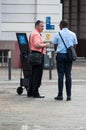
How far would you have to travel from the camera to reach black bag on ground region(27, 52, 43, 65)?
14734 millimetres

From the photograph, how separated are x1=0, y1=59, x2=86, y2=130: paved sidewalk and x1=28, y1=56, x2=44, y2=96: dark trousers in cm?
28

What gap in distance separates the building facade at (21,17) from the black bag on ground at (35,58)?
12.2 metres

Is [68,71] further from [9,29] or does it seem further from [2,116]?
[9,29]

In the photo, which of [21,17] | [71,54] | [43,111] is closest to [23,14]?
[21,17]

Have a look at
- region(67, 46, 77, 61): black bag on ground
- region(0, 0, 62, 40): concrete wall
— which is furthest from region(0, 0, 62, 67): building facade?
Answer: region(67, 46, 77, 61): black bag on ground

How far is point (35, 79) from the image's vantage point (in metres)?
15.0

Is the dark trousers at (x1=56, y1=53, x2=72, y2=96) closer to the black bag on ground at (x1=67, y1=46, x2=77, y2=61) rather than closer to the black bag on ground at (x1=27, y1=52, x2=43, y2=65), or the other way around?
the black bag on ground at (x1=67, y1=46, x2=77, y2=61)

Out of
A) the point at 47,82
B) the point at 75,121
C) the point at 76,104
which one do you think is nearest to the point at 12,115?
the point at 75,121

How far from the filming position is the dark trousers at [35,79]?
589 inches

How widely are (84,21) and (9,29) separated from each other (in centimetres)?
905

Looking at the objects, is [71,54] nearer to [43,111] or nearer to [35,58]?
[35,58]

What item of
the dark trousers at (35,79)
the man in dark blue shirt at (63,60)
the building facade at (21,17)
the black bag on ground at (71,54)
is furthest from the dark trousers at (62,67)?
the building facade at (21,17)

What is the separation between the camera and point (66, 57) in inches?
568

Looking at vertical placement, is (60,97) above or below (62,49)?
below
